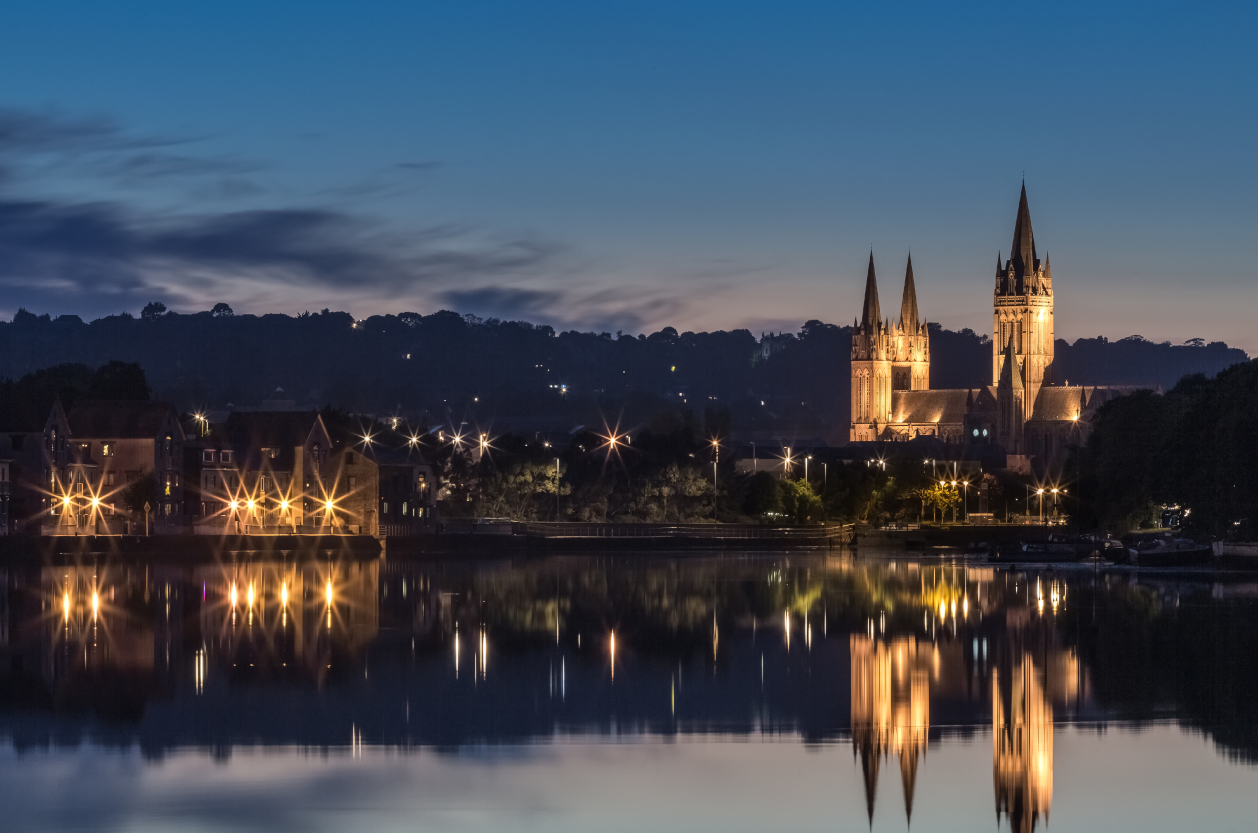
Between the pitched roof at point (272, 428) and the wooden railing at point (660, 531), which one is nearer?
the pitched roof at point (272, 428)

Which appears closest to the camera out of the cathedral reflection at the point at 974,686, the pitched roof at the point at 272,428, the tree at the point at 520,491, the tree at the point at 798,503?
the cathedral reflection at the point at 974,686

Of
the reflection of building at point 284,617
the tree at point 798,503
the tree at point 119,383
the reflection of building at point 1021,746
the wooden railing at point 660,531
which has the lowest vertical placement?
the reflection of building at point 1021,746

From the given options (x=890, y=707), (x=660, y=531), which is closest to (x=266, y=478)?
(x=660, y=531)

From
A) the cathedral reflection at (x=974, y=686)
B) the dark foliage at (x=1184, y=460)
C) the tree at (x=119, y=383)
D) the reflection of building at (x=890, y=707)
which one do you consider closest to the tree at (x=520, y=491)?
the tree at (x=119, y=383)

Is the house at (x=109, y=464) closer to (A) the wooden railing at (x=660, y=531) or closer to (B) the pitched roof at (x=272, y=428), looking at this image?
(B) the pitched roof at (x=272, y=428)

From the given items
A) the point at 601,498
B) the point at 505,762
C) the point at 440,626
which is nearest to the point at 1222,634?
the point at 440,626

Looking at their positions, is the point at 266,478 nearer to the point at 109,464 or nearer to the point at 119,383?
the point at 109,464

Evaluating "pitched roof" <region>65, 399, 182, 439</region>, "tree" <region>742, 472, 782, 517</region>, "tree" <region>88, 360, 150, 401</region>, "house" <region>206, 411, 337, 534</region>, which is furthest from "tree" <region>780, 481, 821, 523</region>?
"pitched roof" <region>65, 399, 182, 439</region>

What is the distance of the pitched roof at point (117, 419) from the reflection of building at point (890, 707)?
60593mm

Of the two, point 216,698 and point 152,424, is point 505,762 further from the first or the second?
point 152,424

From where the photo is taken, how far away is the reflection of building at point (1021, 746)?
25.0 metres

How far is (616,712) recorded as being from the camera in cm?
3303

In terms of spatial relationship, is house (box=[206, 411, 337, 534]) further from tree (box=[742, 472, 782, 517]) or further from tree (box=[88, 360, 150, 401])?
tree (box=[742, 472, 782, 517])

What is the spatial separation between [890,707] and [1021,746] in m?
4.50
